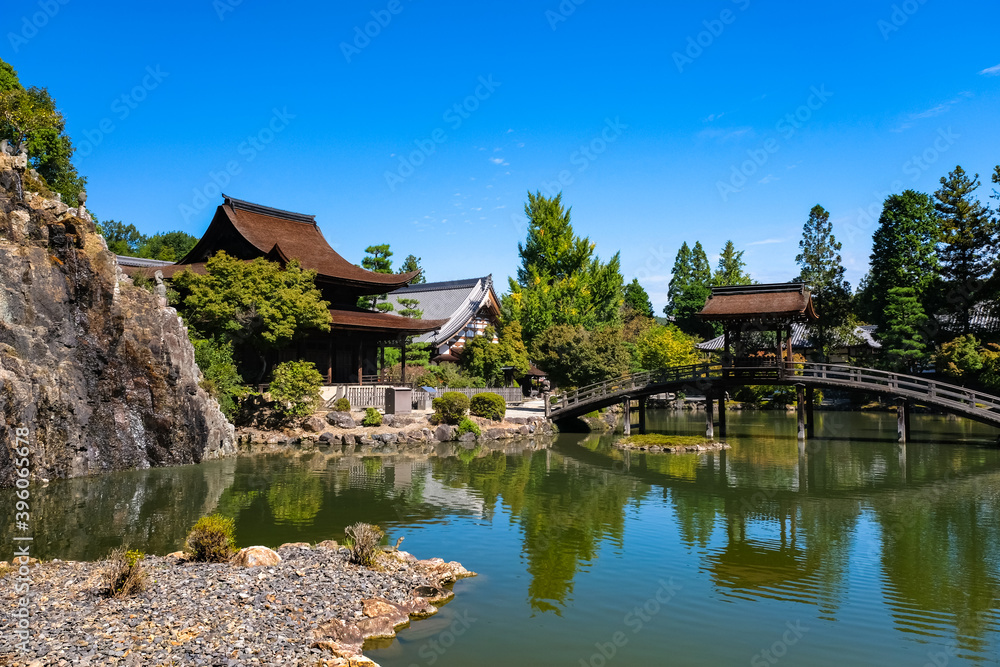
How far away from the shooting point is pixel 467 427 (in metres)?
29.8

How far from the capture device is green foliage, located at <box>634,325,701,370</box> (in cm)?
4747

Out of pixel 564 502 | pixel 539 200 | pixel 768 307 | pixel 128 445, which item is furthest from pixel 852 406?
pixel 128 445

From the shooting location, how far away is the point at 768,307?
28641 millimetres

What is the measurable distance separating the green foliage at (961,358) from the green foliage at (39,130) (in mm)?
41862

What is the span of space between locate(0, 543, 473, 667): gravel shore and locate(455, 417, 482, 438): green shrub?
1865 cm

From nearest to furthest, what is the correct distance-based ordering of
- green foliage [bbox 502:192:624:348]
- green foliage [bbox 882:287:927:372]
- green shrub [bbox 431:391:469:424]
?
green shrub [bbox 431:391:469:424] < green foliage [bbox 882:287:927:372] < green foliage [bbox 502:192:624:348]

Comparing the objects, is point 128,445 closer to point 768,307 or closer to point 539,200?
point 768,307

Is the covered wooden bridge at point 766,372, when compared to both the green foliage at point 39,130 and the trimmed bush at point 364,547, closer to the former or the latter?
the trimmed bush at point 364,547

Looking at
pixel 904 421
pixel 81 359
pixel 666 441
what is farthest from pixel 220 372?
pixel 904 421

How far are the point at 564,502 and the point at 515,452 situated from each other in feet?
32.1

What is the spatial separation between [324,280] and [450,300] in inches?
772

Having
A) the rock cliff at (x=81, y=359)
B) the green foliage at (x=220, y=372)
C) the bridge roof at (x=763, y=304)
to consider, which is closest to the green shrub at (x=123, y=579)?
the rock cliff at (x=81, y=359)

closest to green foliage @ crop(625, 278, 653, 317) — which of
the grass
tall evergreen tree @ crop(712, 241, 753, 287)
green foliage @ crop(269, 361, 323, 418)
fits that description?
tall evergreen tree @ crop(712, 241, 753, 287)

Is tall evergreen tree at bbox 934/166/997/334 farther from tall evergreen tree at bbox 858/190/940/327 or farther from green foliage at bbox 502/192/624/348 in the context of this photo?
green foliage at bbox 502/192/624/348
